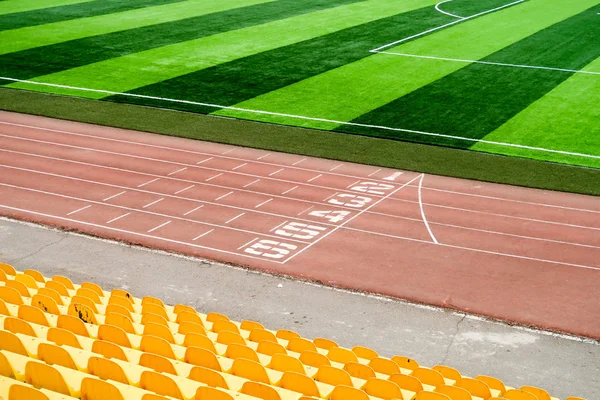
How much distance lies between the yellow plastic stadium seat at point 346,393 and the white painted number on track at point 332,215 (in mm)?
10413

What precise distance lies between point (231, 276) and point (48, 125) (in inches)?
451

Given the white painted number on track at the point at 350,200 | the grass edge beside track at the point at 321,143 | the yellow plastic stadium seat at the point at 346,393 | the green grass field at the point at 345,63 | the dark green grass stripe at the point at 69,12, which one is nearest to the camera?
the yellow plastic stadium seat at the point at 346,393

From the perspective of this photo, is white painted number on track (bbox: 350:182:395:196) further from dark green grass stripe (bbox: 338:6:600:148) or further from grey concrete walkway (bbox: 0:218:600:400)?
grey concrete walkway (bbox: 0:218:600:400)

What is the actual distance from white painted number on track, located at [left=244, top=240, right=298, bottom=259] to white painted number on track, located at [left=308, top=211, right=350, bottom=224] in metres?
1.73

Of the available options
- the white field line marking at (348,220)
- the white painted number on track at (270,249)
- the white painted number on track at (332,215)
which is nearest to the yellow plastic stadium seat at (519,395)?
the white field line marking at (348,220)

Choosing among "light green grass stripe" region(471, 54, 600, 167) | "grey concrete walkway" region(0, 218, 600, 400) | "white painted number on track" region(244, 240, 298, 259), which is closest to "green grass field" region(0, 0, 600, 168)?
"light green grass stripe" region(471, 54, 600, 167)

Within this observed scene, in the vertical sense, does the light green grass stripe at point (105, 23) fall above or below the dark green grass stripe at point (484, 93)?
above

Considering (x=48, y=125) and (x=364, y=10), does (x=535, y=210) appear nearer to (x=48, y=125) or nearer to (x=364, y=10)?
(x=48, y=125)

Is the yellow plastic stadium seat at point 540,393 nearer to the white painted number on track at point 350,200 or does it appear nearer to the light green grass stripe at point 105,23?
the white painted number on track at point 350,200

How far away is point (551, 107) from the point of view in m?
27.3

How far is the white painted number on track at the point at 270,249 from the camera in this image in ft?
54.5

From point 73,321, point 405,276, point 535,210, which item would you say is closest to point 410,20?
point 535,210

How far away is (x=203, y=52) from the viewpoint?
33.4m

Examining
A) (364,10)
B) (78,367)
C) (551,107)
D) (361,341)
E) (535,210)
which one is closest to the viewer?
(78,367)
